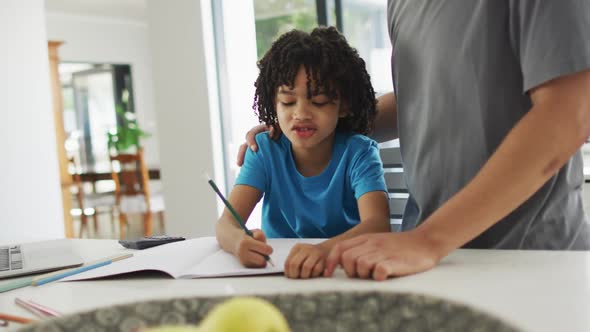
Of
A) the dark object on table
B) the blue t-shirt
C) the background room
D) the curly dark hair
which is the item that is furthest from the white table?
the background room

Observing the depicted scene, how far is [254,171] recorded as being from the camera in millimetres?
1274

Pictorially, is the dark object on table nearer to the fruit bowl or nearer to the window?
the fruit bowl

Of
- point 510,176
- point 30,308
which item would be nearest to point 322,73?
point 510,176

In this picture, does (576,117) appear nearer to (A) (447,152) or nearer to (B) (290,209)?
(A) (447,152)

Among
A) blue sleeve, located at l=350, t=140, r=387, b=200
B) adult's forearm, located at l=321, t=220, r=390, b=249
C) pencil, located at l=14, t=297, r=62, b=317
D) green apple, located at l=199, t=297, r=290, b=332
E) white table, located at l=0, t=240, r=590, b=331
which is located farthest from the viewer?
blue sleeve, located at l=350, t=140, r=387, b=200

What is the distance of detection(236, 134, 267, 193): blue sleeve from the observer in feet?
4.17

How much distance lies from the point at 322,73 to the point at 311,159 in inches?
7.6

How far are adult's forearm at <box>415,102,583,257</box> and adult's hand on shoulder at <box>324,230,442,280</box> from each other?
18 millimetres

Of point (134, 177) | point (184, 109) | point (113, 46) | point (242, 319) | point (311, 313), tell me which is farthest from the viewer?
point (113, 46)

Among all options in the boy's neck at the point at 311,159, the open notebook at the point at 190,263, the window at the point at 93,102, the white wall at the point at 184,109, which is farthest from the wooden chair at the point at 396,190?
the window at the point at 93,102

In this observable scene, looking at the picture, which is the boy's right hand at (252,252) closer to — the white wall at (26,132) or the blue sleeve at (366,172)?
Answer: the blue sleeve at (366,172)

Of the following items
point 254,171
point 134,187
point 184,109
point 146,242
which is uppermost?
point 184,109

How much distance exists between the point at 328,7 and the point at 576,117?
300 cm

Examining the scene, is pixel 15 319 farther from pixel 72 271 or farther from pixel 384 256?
pixel 384 256
